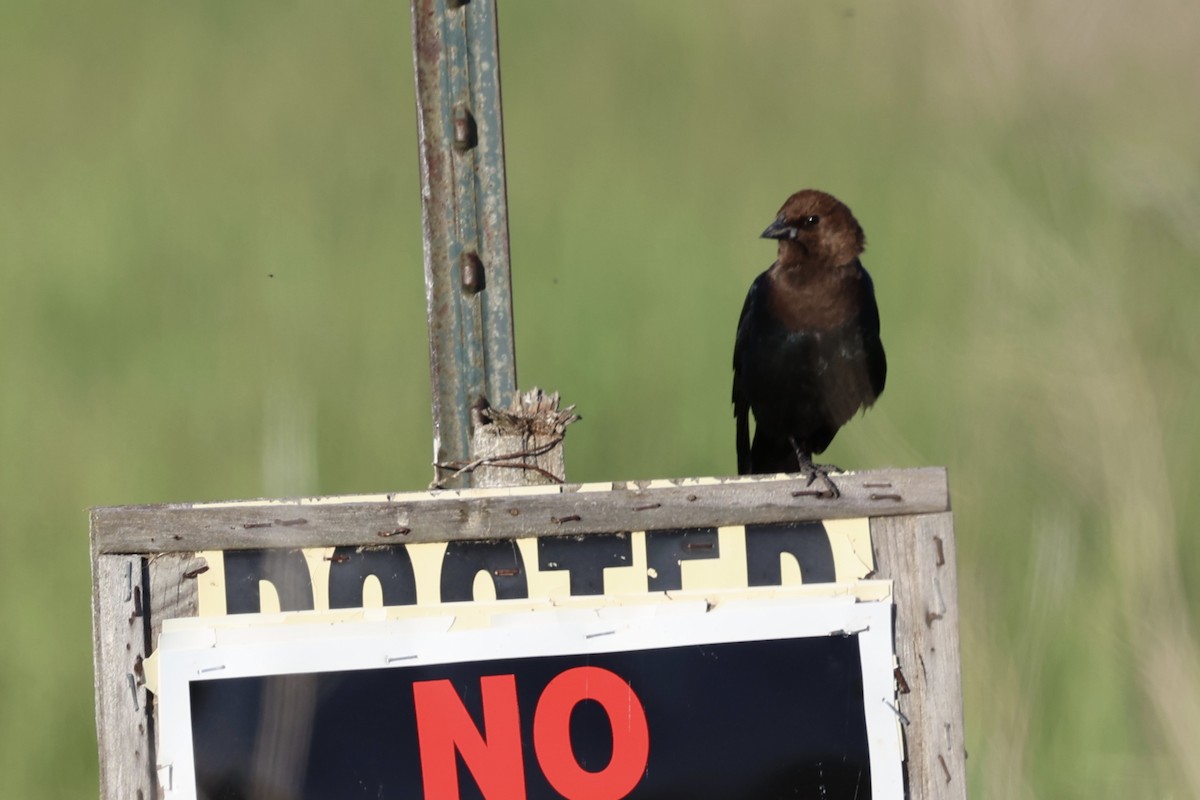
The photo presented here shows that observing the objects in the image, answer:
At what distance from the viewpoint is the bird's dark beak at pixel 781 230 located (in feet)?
8.47

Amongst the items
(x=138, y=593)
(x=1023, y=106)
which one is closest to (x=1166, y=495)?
(x=1023, y=106)

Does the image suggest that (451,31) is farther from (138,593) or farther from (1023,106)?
(1023,106)

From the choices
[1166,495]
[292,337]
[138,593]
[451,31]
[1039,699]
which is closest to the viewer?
[138,593]

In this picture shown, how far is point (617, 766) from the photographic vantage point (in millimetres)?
1334

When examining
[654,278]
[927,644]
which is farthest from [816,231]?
[927,644]

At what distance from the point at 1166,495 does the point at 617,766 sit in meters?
0.87

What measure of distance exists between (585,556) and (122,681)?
16.2 inches

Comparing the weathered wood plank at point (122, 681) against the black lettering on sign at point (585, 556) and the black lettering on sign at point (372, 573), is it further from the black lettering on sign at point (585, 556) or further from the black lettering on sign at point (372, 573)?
the black lettering on sign at point (585, 556)

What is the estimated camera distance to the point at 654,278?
302cm

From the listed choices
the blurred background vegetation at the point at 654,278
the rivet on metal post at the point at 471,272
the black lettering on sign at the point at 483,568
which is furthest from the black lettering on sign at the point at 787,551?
the blurred background vegetation at the point at 654,278

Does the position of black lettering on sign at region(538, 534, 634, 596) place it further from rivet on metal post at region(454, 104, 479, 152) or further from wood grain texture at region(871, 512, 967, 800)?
rivet on metal post at region(454, 104, 479, 152)

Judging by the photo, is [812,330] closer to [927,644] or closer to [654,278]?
[654,278]

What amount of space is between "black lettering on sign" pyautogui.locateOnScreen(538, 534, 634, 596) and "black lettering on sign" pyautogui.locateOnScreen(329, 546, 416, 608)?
0.12 m

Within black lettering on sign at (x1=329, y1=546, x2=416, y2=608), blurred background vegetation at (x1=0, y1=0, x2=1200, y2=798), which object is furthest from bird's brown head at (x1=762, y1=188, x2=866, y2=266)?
black lettering on sign at (x1=329, y1=546, x2=416, y2=608)
